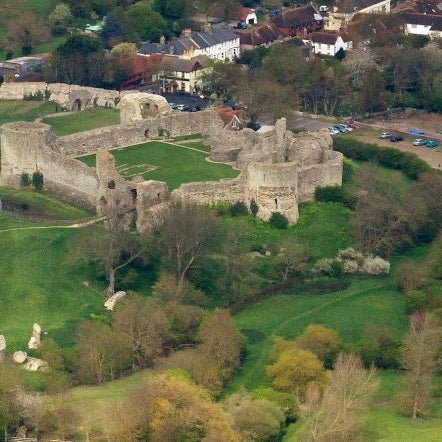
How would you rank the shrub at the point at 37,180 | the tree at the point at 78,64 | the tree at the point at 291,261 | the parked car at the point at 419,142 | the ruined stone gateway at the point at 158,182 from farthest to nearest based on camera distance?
the tree at the point at 78,64 < the parked car at the point at 419,142 < the shrub at the point at 37,180 < the ruined stone gateway at the point at 158,182 < the tree at the point at 291,261

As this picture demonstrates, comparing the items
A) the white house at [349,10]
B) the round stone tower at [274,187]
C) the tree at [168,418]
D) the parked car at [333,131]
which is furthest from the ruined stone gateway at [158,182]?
the white house at [349,10]

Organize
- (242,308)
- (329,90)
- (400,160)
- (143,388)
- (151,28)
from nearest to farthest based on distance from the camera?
(143,388), (242,308), (400,160), (329,90), (151,28)

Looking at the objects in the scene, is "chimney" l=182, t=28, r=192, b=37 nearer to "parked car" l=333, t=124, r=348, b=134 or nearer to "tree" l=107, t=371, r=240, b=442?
"parked car" l=333, t=124, r=348, b=134

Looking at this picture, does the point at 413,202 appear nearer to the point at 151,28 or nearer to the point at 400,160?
the point at 400,160

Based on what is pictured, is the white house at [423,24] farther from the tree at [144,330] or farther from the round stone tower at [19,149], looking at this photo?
the tree at [144,330]

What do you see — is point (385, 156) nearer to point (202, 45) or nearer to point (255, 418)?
point (202, 45)

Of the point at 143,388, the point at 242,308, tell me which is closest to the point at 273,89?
the point at 242,308

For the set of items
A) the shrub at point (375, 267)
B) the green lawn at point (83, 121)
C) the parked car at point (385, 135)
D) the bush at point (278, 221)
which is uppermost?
the green lawn at point (83, 121)
